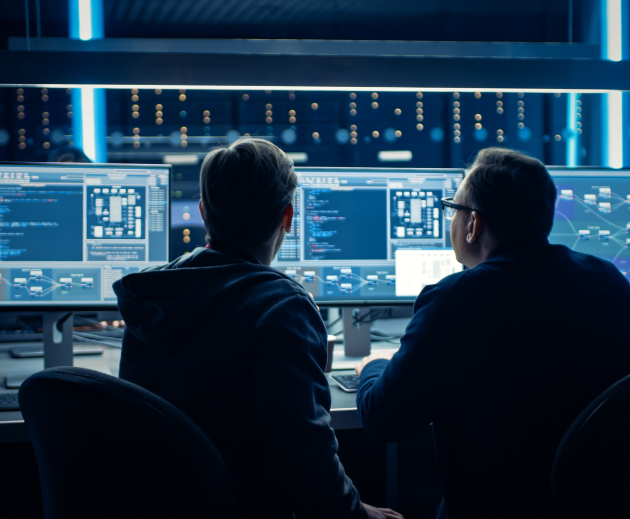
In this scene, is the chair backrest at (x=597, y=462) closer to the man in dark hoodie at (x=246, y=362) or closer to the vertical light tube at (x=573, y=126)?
the man in dark hoodie at (x=246, y=362)

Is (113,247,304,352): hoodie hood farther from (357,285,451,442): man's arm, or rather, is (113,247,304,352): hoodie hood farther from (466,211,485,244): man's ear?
(466,211,485,244): man's ear

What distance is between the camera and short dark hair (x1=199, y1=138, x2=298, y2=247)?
31.6 inches

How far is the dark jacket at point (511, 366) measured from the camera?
2.54 ft

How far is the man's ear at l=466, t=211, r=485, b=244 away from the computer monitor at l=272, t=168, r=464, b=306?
44cm

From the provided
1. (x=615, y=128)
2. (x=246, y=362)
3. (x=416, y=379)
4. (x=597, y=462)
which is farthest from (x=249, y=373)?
(x=615, y=128)

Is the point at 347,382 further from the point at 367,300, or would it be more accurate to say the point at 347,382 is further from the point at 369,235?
the point at 369,235

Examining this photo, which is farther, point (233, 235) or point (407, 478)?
point (407, 478)

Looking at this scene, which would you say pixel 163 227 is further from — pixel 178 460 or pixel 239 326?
pixel 178 460

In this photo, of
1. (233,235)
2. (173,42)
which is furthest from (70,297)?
(173,42)

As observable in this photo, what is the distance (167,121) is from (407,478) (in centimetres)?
600

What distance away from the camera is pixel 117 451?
0.58 m

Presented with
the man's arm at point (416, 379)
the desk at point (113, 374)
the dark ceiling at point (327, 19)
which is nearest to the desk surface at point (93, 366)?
the desk at point (113, 374)

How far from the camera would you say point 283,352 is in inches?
27.4

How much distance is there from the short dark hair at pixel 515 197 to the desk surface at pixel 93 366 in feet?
1.67
